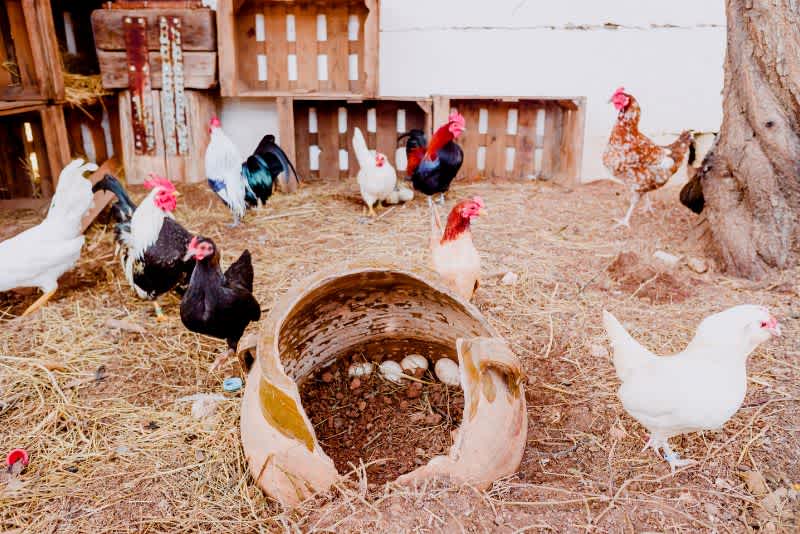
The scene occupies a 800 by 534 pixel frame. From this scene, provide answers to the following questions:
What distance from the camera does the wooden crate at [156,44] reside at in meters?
4.98

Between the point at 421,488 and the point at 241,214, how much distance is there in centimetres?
341

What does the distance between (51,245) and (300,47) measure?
118 inches

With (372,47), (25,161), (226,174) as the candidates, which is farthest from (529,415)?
(25,161)

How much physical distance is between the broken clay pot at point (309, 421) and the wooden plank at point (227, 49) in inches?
131

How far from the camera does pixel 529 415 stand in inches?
91.4

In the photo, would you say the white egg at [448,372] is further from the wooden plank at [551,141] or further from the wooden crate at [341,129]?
the wooden plank at [551,141]

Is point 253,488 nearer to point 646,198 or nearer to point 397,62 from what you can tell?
point 646,198

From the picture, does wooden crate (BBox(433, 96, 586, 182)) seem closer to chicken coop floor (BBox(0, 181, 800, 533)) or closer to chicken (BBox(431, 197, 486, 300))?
chicken coop floor (BBox(0, 181, 800, 533))

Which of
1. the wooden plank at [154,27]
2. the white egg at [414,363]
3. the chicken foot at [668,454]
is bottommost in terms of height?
the chicken foot at [668,454]

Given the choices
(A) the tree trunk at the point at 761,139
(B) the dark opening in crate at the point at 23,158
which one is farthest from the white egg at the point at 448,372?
(B) the dark opening in crate at the point at 23,158

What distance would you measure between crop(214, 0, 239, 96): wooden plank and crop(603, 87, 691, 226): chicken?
3.03 metres

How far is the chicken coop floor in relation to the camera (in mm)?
1773

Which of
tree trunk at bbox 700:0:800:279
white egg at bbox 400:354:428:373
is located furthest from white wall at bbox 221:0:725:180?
white egg at bbox 400:354:428:373

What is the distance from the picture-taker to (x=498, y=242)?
13.8 feet
